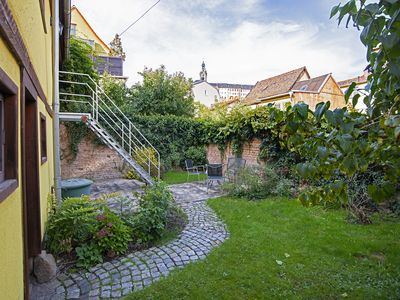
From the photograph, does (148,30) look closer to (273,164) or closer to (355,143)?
(273,164)

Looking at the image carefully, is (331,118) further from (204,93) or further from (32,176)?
(204,93)

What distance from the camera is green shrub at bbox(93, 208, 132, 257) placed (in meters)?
3.46

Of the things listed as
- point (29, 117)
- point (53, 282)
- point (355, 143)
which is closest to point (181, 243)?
point (53, 282)

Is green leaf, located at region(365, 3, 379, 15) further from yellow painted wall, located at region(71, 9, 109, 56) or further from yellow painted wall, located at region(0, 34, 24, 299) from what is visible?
yellow painted wall, located at region(71, 9, 109, 56)

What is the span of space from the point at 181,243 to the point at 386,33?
3.73 metres

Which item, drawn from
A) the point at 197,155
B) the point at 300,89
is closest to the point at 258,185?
the point at 197,155

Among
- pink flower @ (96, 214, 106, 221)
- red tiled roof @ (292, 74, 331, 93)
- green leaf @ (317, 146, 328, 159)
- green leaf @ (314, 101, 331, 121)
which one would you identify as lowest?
pink flower @ (96, 214, 106, 221)

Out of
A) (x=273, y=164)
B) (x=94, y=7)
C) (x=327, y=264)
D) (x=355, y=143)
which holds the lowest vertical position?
(x=327, y=264)

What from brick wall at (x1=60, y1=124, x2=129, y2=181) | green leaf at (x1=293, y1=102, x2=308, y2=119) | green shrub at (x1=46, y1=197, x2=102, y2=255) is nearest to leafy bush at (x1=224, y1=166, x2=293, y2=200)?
green shrub at (x1=46, y1=197, x2=102, y2=255)

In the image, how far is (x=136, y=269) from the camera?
3172 mm

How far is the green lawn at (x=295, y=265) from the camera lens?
2.70 m

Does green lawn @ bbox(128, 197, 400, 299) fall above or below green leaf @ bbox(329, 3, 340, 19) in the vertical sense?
below

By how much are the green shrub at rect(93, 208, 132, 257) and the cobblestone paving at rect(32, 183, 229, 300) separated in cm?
16

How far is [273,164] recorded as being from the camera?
26.4ft
